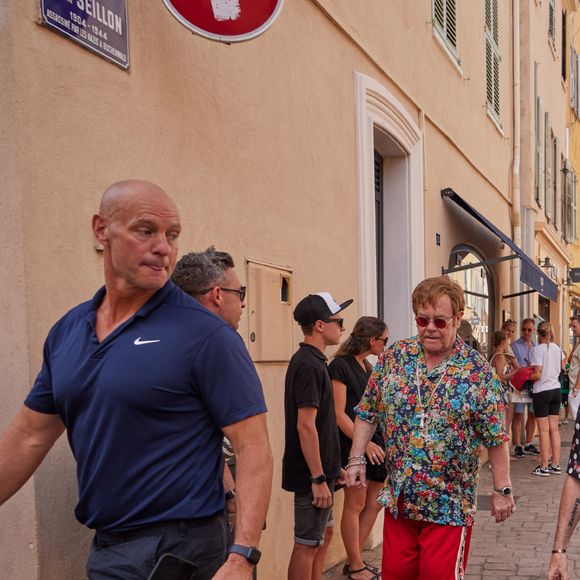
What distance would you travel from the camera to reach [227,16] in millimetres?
3836

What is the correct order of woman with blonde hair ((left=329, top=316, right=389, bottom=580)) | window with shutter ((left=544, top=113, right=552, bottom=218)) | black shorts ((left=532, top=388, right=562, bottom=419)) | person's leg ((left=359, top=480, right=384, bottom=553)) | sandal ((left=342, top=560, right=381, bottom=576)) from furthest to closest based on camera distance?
window with shutter ((left=544, top=113, right=552, bottom=218)) < black shorts ((left=532, top=388, right=562, bottom=419)) < person's leg ((left=359, top=480, right=384, bottom=553)) < sandal ((left=342, top=560, right=381, bottom=576)) < woman with blonde hair ((left=329, top=316, right=389, bottom=580))

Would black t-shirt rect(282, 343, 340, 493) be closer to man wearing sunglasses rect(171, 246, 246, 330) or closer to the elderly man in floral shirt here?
the elderly man in floral shirt

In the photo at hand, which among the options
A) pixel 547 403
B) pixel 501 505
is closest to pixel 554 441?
pixel 547 403

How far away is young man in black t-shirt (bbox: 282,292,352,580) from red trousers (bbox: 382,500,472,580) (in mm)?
700

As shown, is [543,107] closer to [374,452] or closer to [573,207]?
[573,207]

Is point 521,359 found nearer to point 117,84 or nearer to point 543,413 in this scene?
point 543,413

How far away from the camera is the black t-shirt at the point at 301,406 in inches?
179

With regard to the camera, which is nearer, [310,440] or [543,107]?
[310,440]

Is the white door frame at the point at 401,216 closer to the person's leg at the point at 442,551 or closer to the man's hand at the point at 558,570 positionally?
the person's leg at the point at 442,551

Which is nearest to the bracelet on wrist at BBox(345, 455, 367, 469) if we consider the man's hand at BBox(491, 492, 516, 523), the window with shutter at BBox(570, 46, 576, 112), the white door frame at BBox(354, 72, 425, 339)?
the man's hand at BBox(491, 492, 516, 523)

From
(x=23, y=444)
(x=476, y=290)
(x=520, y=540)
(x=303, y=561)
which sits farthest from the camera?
(x=476, y=290)

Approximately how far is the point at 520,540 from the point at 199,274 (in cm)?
473

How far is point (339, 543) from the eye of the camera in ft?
20.2

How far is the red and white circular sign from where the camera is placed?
3.73 m
